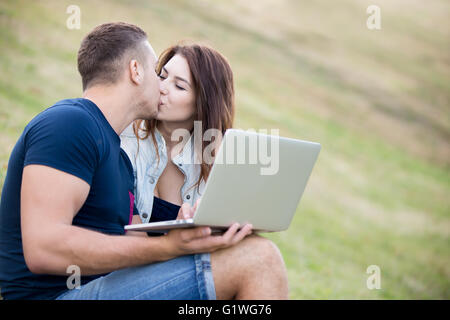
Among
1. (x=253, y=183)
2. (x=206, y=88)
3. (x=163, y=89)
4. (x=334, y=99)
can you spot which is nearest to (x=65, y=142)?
(x=253, y=183)

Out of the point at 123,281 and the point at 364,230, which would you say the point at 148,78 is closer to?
the point at 123,281

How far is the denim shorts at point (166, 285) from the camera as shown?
1.95 m

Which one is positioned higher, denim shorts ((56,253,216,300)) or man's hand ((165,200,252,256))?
man's hand ((165,200,252,256))

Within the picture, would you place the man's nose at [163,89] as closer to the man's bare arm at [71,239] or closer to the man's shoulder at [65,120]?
the man's shoulder at [65,120]

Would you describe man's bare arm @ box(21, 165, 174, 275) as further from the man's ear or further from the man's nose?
the man's nose

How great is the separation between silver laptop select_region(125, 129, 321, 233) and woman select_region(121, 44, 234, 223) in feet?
3.64

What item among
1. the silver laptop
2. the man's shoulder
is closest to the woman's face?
the man's shoulder

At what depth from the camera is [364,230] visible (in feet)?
35.2

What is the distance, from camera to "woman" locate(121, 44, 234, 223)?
3.17 meters

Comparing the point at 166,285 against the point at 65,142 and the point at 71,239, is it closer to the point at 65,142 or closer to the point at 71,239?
the point at 71,239

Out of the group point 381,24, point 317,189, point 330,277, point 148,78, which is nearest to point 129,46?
point 148,78

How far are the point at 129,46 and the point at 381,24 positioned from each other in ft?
61.4

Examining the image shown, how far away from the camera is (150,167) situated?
3.14 metres

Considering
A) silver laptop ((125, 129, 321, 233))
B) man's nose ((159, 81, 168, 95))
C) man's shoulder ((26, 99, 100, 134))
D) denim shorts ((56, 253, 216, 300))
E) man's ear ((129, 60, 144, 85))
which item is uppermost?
man's ear ((129, 60, 144, 85))
